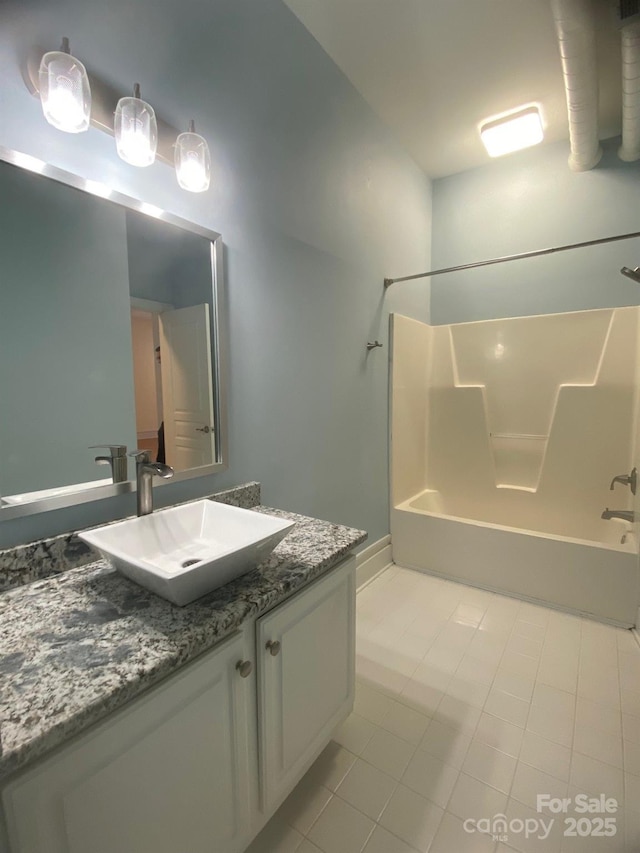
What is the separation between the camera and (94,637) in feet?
2.57

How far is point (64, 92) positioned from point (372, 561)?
8.47 feet

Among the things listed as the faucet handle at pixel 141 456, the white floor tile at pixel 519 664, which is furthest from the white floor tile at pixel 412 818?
the faucet handle at pixel 141 456

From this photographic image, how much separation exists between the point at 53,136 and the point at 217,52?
809 millimetres

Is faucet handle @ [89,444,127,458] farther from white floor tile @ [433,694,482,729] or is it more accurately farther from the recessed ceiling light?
the recessed ceiling light

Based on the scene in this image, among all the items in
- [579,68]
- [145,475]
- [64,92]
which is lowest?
[145,475]

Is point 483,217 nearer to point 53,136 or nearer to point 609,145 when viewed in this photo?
point 609,145

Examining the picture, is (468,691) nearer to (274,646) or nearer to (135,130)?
(274,646)

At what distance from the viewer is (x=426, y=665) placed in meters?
1.81

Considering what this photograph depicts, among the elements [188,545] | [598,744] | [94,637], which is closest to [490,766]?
[598,744]

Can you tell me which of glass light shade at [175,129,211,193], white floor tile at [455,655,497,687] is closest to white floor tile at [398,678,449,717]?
white floor tile at [455,655,497,687]

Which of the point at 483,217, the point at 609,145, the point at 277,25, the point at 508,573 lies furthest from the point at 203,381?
the point at 609,145

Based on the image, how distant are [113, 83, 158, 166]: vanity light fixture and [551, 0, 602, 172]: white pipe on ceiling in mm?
1629

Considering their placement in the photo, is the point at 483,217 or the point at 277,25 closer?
the point at 277,25

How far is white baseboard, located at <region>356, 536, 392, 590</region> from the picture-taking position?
8.11 ft
